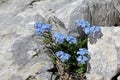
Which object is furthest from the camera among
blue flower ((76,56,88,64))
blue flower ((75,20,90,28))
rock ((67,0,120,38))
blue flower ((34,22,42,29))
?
rock ((67,0,120,38))

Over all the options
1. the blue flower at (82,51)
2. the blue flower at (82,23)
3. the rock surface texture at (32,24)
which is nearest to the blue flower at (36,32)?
the rock surface texture at (32,24)

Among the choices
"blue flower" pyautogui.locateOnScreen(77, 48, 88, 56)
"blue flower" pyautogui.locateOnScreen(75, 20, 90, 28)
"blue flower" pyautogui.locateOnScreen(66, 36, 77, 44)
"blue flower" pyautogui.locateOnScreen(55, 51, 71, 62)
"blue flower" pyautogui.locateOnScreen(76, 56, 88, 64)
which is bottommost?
"blue flower" pyautogui.locateOnScreen(76, 56, 88, 64)

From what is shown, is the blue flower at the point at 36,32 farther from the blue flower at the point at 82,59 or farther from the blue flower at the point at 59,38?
the blue flower at the point at 82,59

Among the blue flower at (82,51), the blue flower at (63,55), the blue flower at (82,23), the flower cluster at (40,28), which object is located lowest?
the blue flower at (63,55)

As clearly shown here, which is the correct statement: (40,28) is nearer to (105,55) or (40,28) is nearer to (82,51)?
(82,51)

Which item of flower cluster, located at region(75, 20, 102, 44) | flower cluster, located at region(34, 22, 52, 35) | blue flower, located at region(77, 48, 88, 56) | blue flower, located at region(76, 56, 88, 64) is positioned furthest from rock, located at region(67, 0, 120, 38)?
blue flower, located at region(76, 56, 88, 64)

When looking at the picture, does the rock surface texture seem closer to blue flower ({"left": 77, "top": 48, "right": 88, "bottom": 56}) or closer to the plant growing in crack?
the plant growing in crack

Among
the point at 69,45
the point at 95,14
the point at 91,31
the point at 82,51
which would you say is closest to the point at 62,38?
the point at 69,45
